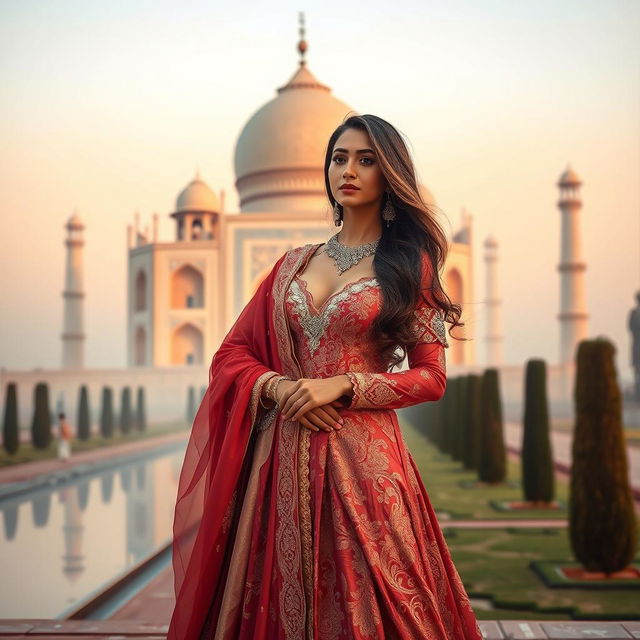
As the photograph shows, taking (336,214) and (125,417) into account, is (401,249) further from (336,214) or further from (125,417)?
(125,417)

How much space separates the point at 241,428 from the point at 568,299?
1764 centimetres

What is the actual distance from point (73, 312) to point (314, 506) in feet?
60.3

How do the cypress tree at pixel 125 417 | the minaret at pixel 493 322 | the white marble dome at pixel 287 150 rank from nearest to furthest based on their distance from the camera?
the cypress tree at pixel 125 417
the white marble dome at pixel 287 150
the minaret at pixel 493 322

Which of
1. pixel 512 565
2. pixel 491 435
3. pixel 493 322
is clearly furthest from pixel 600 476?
pixel 493 322

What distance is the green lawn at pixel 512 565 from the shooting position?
2797 mm

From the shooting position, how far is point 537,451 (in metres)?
5.18

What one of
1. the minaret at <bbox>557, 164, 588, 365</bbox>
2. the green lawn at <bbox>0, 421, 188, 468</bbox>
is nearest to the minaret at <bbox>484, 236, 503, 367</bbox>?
the minaret at <bbox>557, 164, 588, 365</bbox>

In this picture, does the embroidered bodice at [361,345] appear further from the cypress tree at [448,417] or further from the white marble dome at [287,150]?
the white marble dome at [287,150]

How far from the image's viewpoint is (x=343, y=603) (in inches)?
49.6

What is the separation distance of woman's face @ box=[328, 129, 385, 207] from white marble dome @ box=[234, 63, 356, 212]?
17237mm

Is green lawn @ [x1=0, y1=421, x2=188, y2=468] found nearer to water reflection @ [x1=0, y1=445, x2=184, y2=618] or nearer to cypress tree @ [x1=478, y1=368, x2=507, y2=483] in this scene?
water reflection @ [x1=0, y1=445, x2=184, y2=618]

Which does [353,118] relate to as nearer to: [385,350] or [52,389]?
[385,350]

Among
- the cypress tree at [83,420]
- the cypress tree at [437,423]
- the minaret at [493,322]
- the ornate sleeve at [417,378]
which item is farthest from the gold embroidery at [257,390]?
the minaret at [493,322]

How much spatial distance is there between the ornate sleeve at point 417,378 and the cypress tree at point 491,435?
4.84 metres
